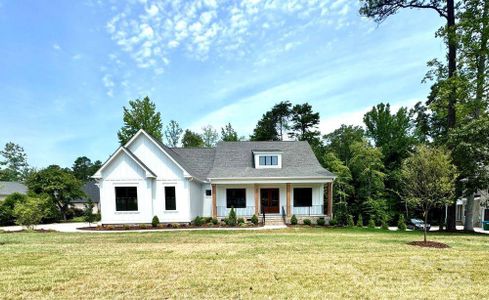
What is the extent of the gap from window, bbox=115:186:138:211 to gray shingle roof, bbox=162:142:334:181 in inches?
137

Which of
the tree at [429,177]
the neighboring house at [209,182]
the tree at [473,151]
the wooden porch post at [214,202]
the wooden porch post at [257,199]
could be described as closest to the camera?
the tree at [429,177]

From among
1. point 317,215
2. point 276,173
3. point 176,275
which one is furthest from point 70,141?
point 176,275

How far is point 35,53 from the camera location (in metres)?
14.8

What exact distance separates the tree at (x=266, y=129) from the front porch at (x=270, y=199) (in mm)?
24709

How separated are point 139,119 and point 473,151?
32.8 m

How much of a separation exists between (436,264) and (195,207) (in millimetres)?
15365

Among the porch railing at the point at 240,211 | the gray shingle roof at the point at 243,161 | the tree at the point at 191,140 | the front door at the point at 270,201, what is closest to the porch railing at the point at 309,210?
the front door at the point at 270,201

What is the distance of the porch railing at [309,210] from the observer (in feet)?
65.6

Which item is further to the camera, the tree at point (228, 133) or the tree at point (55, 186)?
the tree at point (228, 133)

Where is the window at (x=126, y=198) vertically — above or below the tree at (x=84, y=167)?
below

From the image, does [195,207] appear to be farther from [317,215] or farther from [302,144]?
[302,144]

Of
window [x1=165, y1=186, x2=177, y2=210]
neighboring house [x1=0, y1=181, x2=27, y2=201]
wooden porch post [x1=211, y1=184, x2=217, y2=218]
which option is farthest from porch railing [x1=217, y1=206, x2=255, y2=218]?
neighboring house [x1=0, y1=181, x2=27, y2=201]

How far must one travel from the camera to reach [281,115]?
47.4 metres

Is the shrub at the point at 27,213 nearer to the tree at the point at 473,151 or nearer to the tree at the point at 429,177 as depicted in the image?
the tree at the point at 429,177
